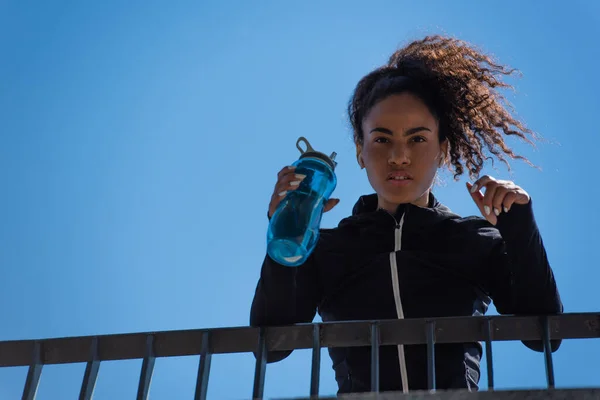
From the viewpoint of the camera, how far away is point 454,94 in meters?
4.01

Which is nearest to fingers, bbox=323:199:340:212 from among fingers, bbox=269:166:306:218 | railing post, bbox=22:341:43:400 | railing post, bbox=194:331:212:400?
fingers, bbox=269:166:306:218

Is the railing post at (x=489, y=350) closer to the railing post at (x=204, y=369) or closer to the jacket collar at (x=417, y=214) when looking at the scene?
the railing post at (x=204, y=369)

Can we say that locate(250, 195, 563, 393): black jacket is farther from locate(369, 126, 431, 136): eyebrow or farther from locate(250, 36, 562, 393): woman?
locate(369, 126, 431, 136): eyebrow

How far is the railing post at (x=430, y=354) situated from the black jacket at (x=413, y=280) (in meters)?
0.55

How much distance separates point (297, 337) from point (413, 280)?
0.73 metres

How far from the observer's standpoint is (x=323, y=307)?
346 cm

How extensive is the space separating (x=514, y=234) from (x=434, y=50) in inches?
60.4

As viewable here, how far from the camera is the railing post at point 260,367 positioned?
254 cm

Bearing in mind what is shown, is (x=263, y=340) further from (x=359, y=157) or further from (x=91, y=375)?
(x=359, y=157)

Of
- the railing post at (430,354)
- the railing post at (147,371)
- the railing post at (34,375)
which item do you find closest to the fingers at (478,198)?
the railing post at (430,354)

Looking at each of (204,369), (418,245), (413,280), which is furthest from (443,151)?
(204,369)

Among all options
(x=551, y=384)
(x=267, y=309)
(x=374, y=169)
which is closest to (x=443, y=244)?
(x=374, y=169)

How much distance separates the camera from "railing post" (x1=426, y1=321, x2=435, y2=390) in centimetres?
241

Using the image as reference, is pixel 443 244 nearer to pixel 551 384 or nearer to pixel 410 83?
pixel 410 83
